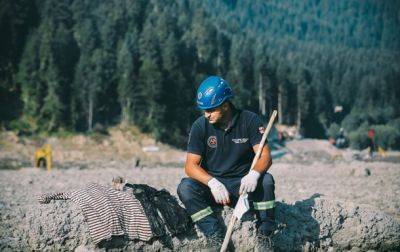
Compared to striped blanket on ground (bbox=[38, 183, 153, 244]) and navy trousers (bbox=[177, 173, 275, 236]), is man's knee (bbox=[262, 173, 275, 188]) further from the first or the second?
striped blanket on ground (bbox=[38, 183, 153, 244])

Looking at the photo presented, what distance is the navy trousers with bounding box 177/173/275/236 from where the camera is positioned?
6539mm

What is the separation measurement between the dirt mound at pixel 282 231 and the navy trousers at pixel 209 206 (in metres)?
0.49

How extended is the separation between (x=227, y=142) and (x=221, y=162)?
0.96 feet

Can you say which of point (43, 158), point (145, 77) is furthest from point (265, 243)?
point (145, 77)

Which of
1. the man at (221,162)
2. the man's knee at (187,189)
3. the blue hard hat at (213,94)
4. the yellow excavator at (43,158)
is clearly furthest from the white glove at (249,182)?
the yellow excavator at (43,158)

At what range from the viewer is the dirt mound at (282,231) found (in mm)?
6570

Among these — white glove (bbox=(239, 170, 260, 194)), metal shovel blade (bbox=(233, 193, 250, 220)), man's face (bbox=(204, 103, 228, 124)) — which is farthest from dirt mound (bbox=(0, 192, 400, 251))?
man's face (bbox=(204, 103, 228, 124))

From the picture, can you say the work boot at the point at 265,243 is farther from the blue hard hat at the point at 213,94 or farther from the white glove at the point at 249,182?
the blue hard hat at the point at 213,94

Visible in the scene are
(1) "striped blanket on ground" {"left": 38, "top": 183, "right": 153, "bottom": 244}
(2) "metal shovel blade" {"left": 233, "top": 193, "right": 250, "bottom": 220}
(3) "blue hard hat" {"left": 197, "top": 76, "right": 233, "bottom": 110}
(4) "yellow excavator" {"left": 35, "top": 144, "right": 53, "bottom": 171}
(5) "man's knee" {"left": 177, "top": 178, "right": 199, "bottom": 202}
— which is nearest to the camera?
(2) "metal shovel blade" {"left": 233, "top": 193, "right": 250, "bottom": 220}

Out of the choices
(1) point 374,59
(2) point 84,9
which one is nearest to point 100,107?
(2) point 84,9

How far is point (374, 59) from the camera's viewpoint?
537 ft

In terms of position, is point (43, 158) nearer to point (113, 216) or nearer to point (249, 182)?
point (113, 216)

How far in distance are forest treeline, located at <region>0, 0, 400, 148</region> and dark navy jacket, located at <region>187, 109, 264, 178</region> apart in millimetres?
55039

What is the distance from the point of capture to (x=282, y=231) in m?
7.46
